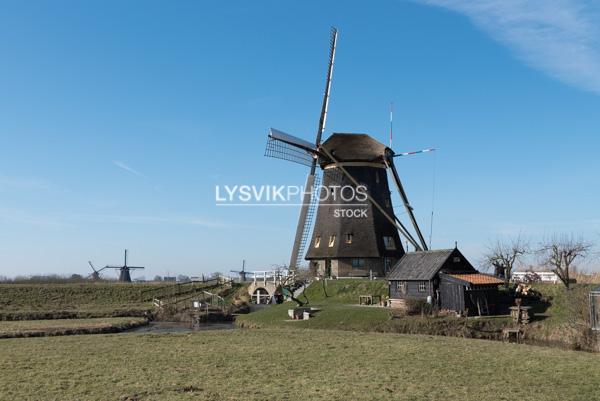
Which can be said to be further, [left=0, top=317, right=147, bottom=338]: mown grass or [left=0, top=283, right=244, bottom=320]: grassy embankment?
[left=0, top=283, right=244, bottom=320]: grassy embankment

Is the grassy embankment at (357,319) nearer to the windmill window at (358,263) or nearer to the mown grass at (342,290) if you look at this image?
the mown grass at (342,290)

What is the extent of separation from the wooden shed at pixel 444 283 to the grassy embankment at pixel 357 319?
1897mm

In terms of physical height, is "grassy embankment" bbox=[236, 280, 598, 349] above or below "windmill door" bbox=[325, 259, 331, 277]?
below

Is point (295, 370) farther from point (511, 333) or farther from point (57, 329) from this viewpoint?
point (57, 329)

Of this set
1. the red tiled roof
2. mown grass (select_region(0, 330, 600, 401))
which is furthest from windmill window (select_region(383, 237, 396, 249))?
mown grass (select_region(0, 330, 600, 401))

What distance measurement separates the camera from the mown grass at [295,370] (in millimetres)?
13719

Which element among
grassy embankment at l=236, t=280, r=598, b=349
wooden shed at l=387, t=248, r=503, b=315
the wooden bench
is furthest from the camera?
wooden shed at l=387, t=248, r=503, b=315

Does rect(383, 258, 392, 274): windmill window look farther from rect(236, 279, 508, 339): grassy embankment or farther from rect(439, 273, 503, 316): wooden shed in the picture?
rect(439, 273, 503, 316): wooden shed

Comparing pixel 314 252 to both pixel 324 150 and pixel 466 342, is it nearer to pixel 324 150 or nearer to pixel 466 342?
pixel 324 150

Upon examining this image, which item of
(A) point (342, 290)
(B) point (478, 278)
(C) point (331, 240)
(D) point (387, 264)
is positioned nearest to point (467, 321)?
(B) point (478, 278)

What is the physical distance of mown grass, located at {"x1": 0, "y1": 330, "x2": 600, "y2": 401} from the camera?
13719 mm

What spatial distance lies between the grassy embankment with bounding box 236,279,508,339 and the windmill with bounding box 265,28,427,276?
3139 millimetres

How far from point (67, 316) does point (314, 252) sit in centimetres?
1931

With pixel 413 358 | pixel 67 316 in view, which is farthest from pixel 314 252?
pixel 413 358
